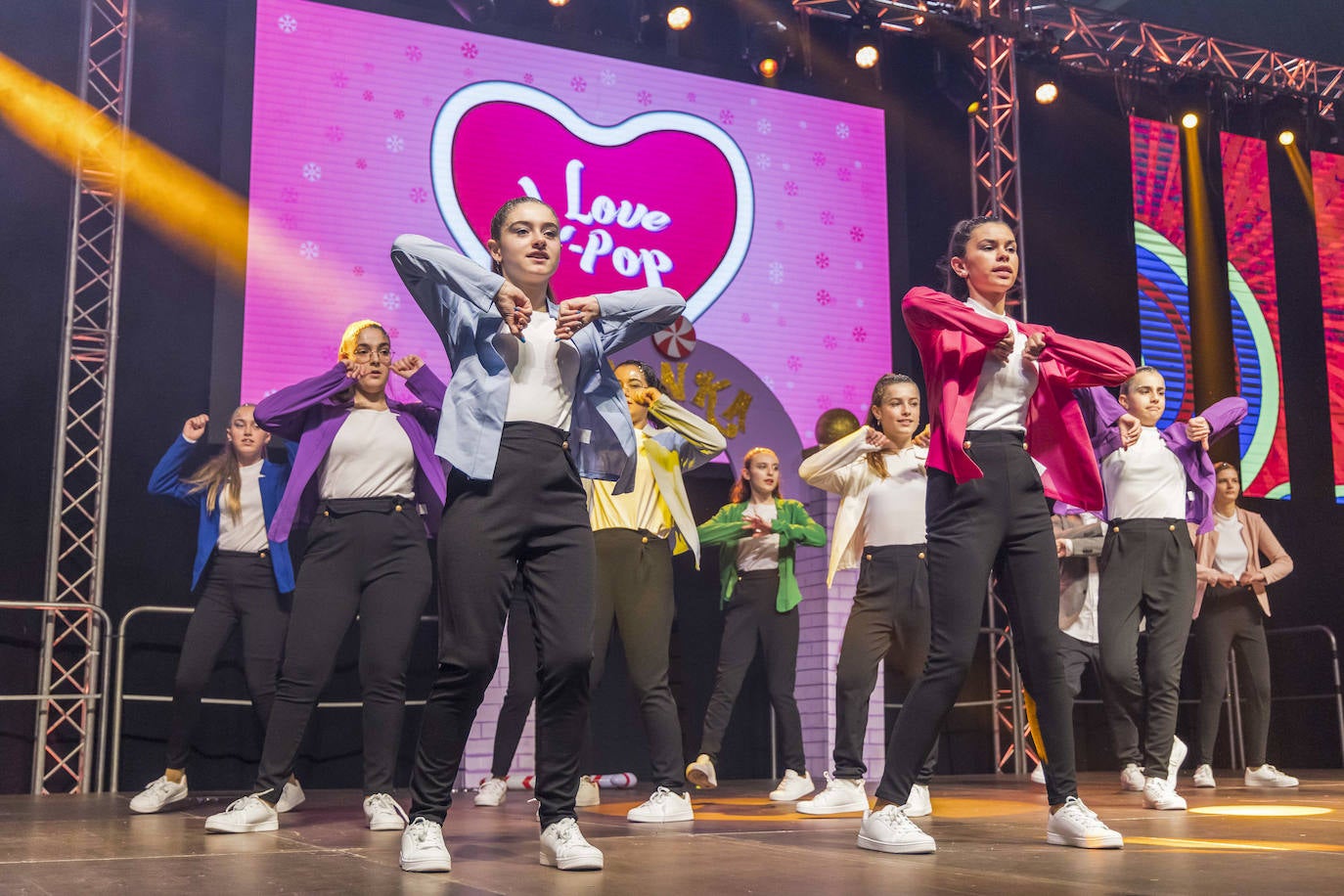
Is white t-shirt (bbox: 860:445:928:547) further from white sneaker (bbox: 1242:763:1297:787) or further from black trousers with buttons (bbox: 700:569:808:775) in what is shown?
white sneaker (bbox: 1242:763:1297:787)

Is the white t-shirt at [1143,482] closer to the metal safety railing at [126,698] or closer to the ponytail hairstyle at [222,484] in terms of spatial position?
the metal safety railing at [126,698]

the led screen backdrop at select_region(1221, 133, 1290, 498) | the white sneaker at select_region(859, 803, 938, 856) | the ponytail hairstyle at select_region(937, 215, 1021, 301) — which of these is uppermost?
the led screen backdrop at select_region(1221, 133, 1290, 498)

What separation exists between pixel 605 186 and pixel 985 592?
5.47 metres

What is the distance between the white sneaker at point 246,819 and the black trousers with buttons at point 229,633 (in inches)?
43.8

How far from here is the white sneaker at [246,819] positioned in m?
3.77

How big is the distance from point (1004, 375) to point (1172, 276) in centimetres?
711

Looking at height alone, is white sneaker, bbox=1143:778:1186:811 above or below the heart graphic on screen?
below

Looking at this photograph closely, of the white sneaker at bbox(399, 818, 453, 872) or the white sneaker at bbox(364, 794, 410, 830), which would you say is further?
the white sneaker at bbox(364, 794, 410, 830)

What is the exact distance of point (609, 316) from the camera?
313cm

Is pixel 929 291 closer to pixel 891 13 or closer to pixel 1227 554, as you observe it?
pixel 1227 554

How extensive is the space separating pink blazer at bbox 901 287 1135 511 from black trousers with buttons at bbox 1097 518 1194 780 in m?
1.79

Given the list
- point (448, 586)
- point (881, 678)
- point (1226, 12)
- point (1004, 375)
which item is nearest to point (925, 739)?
point (1004, 375)

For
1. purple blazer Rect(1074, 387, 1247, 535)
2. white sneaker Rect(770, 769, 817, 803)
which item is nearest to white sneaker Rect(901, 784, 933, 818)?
white sneaker Rect(770, 769, 817, 803)

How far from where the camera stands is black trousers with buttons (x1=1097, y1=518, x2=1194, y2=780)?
4989 mm
